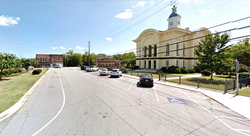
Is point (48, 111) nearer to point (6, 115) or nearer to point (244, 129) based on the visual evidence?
point (6, 115)

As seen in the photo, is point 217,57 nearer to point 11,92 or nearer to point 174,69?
point 174,69

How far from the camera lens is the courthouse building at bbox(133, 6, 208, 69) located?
100.0ft

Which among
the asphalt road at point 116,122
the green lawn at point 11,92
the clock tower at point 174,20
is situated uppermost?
the clock tower at point 174,20

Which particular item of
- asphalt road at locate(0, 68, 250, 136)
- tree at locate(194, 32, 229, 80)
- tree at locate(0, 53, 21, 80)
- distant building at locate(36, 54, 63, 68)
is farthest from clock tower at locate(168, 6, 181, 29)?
distant building at locate(36, 54, 63, 68)

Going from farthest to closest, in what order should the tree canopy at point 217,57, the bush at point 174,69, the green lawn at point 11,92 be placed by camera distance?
the bush at point 174,69 < the tree canopy at point 217,57 < the green lawn at point 11,92

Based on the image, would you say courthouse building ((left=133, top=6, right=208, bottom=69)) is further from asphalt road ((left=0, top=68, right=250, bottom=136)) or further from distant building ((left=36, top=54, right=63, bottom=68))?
distant building ((left=36, top=54, right=63, bottom=68))

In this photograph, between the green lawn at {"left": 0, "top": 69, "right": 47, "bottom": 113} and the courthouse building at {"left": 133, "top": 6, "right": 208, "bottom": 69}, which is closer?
the green lawn at {"left": 0, "top": 69, "right": 47, "bottom": 113}

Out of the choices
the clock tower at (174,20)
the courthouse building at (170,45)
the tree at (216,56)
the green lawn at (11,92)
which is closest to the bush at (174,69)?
the courthouse building at (170,45)

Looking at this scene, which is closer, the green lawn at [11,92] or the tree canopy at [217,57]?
the green lawn at [11,92]

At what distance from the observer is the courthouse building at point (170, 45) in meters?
30.5

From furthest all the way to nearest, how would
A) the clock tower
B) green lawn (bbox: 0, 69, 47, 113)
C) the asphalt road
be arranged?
the clock tower < green lawn (bbox: 0, 69, 47, 113) < the asphalt road

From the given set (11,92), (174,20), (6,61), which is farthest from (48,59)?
(174,20)

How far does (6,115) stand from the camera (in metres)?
5.04

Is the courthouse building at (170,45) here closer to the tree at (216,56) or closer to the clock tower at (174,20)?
the clock tower at (174,20)
